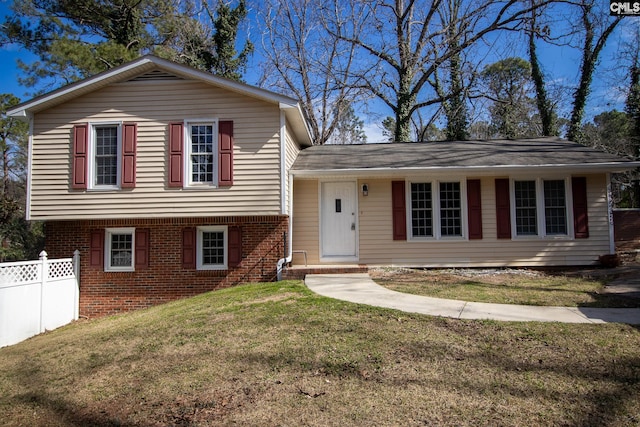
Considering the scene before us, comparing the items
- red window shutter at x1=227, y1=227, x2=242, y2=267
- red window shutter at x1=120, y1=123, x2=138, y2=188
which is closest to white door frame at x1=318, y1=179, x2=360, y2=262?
red window shutter at x1=227, y1=227, x2=242, y2=267

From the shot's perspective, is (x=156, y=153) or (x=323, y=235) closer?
(x=156, y=153)

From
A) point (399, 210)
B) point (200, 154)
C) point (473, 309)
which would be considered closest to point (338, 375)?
point (473, 309)

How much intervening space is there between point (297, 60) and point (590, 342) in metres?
22.2

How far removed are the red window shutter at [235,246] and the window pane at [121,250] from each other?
2627 millimetres

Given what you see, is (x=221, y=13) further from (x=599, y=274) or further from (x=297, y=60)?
(x=599, y=274)

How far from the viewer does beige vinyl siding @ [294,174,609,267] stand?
35.2ft

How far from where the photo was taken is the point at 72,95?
33.7 feet

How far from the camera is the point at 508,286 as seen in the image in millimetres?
8289

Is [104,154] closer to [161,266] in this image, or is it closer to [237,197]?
[161,266]

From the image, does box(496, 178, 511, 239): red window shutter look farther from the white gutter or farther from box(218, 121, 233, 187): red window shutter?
box(218, 121, 233, 187): red window shutter

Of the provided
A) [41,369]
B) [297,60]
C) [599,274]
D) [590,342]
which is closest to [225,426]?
[41,369]

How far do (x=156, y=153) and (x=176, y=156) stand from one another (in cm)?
55

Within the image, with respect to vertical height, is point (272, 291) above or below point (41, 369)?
above

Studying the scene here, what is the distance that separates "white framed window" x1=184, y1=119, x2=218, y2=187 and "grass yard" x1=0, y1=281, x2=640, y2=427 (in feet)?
15.7
